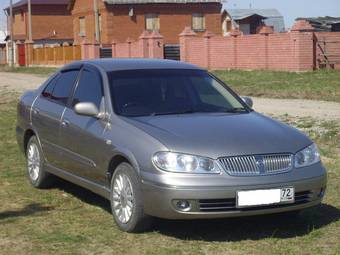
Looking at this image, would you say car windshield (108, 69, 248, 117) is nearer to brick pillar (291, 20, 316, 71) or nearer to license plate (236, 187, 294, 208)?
license plate (236, 187, 294, 208)

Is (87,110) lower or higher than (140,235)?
higher

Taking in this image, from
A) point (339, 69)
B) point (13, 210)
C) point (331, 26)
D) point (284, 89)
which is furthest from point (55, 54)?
point (13, 210)

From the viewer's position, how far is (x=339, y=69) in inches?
1190

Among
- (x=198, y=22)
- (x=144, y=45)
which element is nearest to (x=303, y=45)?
(x=144, y=45)

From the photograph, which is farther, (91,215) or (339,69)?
(339,69)

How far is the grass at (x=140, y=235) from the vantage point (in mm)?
5531

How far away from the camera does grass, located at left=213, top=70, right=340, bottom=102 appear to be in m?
20.7

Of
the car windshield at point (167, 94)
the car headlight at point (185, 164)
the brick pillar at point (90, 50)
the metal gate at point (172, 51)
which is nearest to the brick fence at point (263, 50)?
the metal gate at point (172, 51)

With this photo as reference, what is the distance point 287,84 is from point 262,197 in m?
19.0

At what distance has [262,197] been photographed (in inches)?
218

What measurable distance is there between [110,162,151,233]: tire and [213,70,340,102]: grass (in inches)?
526

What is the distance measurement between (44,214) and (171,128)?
1.70 m

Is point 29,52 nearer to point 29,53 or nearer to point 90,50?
point 29,53

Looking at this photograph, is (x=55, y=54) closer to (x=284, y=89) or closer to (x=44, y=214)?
(x=284, y=89)
